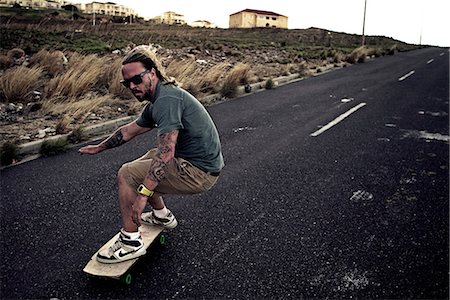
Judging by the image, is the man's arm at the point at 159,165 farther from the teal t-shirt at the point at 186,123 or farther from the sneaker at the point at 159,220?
the sneaker at the point at 159,220

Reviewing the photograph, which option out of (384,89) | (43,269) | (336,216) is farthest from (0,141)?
(384,89)

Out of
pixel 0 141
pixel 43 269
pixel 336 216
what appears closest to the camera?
pixel 43 269

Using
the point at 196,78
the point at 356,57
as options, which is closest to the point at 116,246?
the point at 196,78

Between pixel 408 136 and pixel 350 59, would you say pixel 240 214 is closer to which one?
pixel 408 136

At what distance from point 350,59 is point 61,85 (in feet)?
60.6

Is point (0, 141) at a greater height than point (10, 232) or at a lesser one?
greater

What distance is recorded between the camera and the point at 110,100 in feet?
29.2

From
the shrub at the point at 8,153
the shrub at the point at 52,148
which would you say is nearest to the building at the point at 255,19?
the shrub at the point at 52,148

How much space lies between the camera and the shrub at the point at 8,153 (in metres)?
5.32

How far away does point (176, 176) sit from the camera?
2953 mm

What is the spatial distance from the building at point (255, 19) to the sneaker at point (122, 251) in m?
95.8

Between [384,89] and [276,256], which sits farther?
[384,89]

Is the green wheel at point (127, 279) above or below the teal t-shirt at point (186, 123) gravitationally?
below

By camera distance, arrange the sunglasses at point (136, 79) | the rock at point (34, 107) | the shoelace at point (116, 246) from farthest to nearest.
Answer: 1. the rock at point (34, 107)
2. the shoelace at point (116, 246)
3. the sunglasses at point (136, 79)
